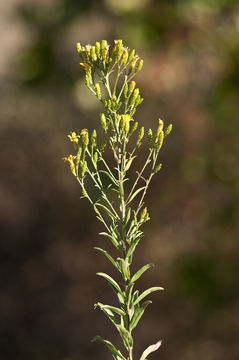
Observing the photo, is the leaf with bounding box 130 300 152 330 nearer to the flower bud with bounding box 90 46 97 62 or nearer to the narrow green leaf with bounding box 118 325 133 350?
the narrow green leaf with bounding box 118 325 133 350

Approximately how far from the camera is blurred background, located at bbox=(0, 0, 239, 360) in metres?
4.71

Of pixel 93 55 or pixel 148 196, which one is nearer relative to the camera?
pixel 93 55

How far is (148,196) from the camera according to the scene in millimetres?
5508

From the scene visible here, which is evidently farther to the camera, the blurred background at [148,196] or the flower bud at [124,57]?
the blurred background at [148,196]

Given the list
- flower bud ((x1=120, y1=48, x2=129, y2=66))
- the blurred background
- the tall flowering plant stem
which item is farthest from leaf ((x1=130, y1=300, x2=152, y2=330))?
the blurred background

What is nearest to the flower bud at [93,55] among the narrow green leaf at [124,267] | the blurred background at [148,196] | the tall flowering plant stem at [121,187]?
the tall flowering plant stem at [121,187]

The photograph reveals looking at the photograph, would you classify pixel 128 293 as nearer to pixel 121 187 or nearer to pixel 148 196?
pixel 121 187

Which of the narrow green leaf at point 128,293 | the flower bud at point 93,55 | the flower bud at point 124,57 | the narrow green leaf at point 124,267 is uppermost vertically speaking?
the flower bud at point 93,55

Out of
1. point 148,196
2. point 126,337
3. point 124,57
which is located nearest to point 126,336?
point 126,337

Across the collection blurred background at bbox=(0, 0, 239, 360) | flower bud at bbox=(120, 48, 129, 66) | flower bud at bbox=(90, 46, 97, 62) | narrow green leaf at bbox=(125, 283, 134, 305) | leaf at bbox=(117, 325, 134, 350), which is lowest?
Answer: leaf at bbox=(117, 325, 134, 350)

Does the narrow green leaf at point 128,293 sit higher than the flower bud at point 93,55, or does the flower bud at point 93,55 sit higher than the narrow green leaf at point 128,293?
the flower bud at point 93,55

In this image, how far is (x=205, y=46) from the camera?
4750 millimetres

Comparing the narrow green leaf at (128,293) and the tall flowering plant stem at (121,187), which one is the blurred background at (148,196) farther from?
the narrow green leaf at (128,293)

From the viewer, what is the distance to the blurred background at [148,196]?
4.71 meters
